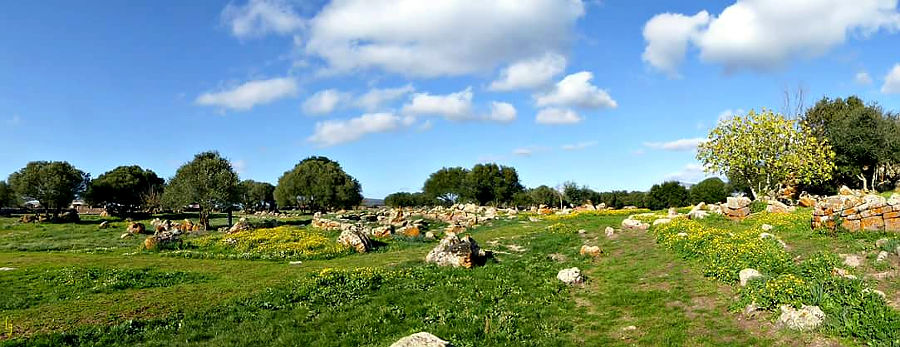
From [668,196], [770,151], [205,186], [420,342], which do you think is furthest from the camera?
[668,196]

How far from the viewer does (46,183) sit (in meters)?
76.8


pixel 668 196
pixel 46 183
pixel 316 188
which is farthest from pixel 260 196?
pixel 668 196

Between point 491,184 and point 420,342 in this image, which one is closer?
point 420,342

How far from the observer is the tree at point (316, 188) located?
10144 cm

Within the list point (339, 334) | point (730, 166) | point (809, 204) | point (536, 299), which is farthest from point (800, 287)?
point (730, 166)

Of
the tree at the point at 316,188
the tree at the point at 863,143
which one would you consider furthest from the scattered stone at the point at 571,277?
the tree at the point at 316,188

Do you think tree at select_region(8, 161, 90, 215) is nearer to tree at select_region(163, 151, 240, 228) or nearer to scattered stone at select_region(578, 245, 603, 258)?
tree at select_region(163, 151, 240, 228)

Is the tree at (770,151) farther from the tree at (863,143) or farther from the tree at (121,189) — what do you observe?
the tree at (121,189)

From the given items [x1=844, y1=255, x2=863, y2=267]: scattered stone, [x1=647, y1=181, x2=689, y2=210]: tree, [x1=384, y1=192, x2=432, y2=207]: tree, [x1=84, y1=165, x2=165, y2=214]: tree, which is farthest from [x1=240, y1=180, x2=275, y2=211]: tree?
[x1=844, y1=255, x2=863, y2=267]: scattered stone

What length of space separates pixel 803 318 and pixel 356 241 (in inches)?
1068

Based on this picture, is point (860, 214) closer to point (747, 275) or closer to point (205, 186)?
point (747, 275)

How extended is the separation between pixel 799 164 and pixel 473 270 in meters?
36.3

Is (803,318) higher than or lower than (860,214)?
lower

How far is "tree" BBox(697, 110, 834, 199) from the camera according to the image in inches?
1670
